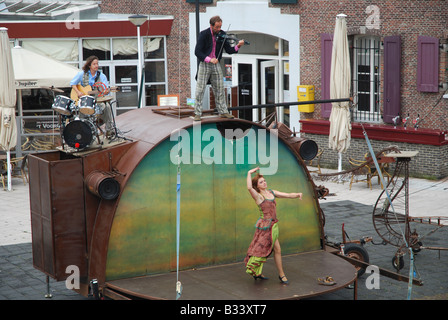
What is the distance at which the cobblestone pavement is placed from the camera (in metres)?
11.3

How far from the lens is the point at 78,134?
10.1 metres

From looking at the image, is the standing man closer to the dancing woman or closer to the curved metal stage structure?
the curved metal stage structure

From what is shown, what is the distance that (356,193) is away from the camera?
18.0 metres

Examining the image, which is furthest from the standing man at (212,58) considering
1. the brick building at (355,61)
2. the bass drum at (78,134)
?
the brick building at (355,61)

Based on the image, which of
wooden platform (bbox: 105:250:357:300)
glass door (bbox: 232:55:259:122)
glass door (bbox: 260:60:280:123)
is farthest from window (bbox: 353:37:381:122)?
wooden platform (bbox: 105:250:357:300)

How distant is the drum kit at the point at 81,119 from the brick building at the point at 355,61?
17.8 ft

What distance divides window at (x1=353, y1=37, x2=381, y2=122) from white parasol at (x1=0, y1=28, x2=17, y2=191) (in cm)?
908

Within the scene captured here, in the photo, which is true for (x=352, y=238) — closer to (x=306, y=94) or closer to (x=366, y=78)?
(x=366, y=78)

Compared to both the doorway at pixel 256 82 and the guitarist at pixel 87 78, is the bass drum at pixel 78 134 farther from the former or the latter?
the doorway at pixel 256 82

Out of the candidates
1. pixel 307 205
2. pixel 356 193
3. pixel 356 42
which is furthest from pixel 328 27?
pixel 307 205

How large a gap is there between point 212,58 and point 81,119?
214 centimetres

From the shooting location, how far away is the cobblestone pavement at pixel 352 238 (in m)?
11.3

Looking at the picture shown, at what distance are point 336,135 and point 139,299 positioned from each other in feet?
33.5

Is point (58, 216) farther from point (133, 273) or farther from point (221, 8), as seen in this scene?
point (221, 8)
